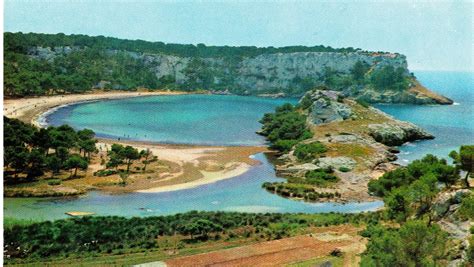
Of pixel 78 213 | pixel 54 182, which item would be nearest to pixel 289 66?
pixel 54 182

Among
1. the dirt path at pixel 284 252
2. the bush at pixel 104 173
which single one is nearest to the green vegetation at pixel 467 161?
the dirt path at pixel 284 252

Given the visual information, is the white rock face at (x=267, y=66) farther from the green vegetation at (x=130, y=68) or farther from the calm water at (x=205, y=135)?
the calm water at (x=205, y=135)

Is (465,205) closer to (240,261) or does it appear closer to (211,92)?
(240,261)

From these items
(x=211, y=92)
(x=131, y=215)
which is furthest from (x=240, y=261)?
(x=211, y=92)

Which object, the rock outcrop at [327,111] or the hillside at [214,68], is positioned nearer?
the rock outcrop at [327,111]

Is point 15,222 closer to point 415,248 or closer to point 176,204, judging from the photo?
point 176,204
